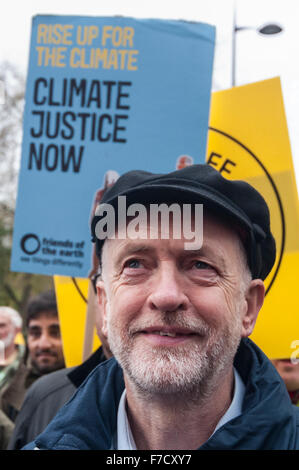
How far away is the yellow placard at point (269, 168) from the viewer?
2.16 meters

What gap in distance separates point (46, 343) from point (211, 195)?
2.23 meters

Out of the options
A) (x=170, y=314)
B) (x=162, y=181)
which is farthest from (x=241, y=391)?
(x=162, y=181)

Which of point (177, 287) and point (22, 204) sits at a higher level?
point (22, 204)

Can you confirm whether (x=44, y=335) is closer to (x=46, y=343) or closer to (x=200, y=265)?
(x=46, y=343)

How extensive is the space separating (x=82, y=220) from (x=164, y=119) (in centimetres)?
68

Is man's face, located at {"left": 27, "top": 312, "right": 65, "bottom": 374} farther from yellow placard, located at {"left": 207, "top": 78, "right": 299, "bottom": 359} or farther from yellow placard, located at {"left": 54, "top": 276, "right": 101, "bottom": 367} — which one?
yellow placard, located at {"left": 207, "top": 78, "right": 299, "bottom": 359}

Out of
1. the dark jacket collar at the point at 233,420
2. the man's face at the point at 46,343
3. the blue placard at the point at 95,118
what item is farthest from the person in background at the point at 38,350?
the dark jacket collar at the point at 233,420

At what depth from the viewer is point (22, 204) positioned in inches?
108

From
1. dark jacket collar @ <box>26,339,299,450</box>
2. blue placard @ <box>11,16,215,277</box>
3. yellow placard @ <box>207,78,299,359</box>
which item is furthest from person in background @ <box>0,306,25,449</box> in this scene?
dark jacket collar @ <box>26,339,299,450</box>

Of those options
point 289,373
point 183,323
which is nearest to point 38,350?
point 289,373

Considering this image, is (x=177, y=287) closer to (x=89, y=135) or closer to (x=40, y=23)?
(x=89, y=135)

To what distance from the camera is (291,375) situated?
211 cm

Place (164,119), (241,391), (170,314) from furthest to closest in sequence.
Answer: (164,119) → (241,391) → (170,314)

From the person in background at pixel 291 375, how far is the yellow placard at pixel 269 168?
0.04m
